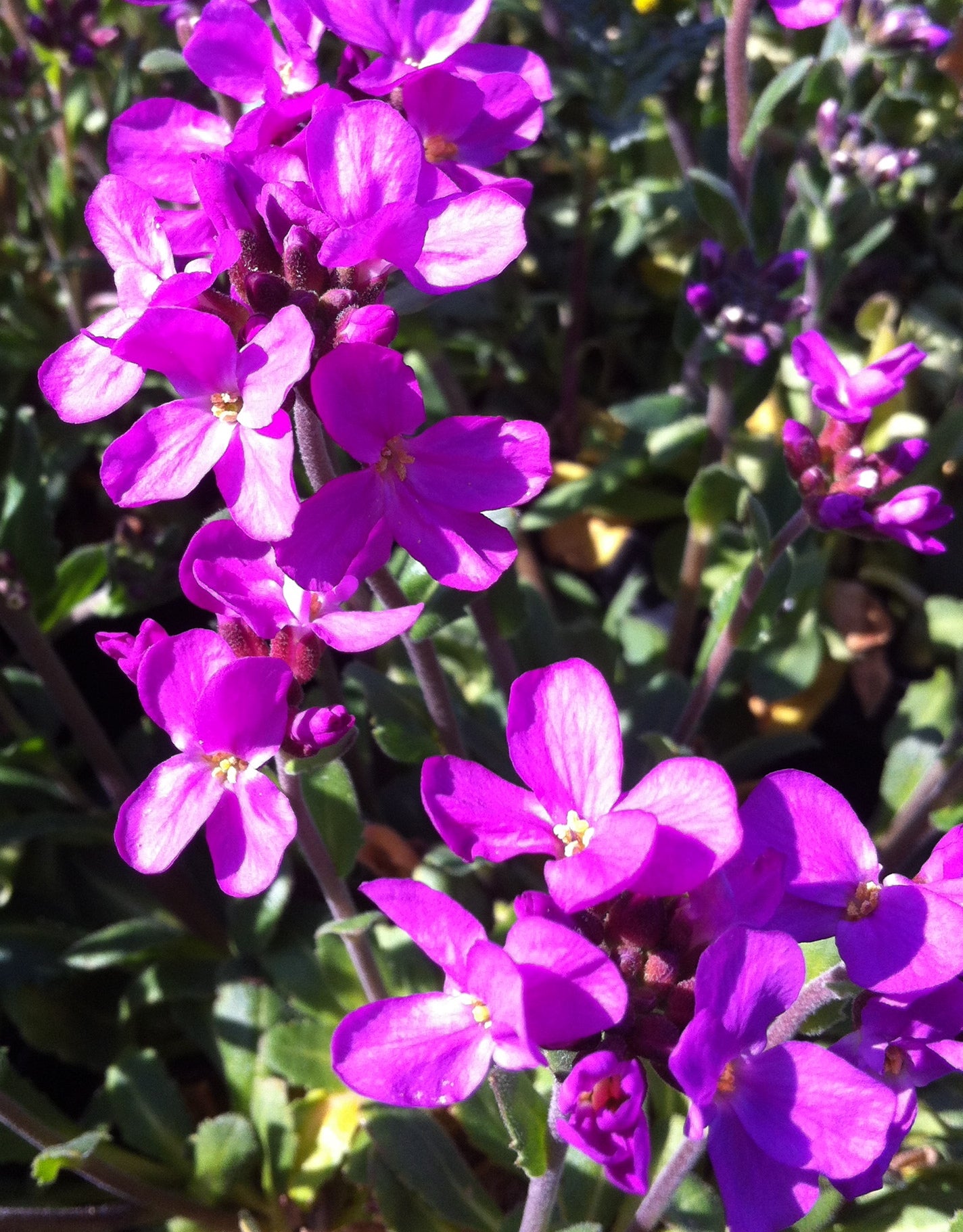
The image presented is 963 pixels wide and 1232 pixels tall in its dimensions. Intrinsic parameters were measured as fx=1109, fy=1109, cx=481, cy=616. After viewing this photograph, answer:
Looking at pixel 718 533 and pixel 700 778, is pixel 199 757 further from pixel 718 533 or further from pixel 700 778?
pixel 718 533

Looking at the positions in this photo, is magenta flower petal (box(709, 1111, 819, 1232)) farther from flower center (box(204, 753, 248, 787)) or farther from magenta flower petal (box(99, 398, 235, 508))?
magenta flower petal (box(99, 398, 235, 508))

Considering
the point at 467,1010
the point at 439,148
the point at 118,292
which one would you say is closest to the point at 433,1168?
the point at 467,1010

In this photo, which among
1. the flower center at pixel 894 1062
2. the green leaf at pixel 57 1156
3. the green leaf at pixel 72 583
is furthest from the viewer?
the green leaf at pixel 72 583

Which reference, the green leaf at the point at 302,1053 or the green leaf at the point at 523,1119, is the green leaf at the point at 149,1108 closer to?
the green leaf at the point at 302,1053

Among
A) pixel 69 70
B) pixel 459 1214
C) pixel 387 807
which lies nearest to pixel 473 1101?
pixel 459 1214

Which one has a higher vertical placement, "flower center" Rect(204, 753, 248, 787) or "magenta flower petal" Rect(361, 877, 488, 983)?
"flower center" Rect(204, 753, 248, 787)

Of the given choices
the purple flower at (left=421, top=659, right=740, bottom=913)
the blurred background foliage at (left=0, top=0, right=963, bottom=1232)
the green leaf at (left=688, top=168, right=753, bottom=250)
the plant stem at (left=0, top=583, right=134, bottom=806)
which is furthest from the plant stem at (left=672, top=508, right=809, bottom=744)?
the plant stem at (left=0, top=583, right=134, bottom=806)

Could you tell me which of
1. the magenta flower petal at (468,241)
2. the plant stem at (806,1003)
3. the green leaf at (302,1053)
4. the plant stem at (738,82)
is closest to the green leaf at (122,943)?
the green leaf at (302,1053)
